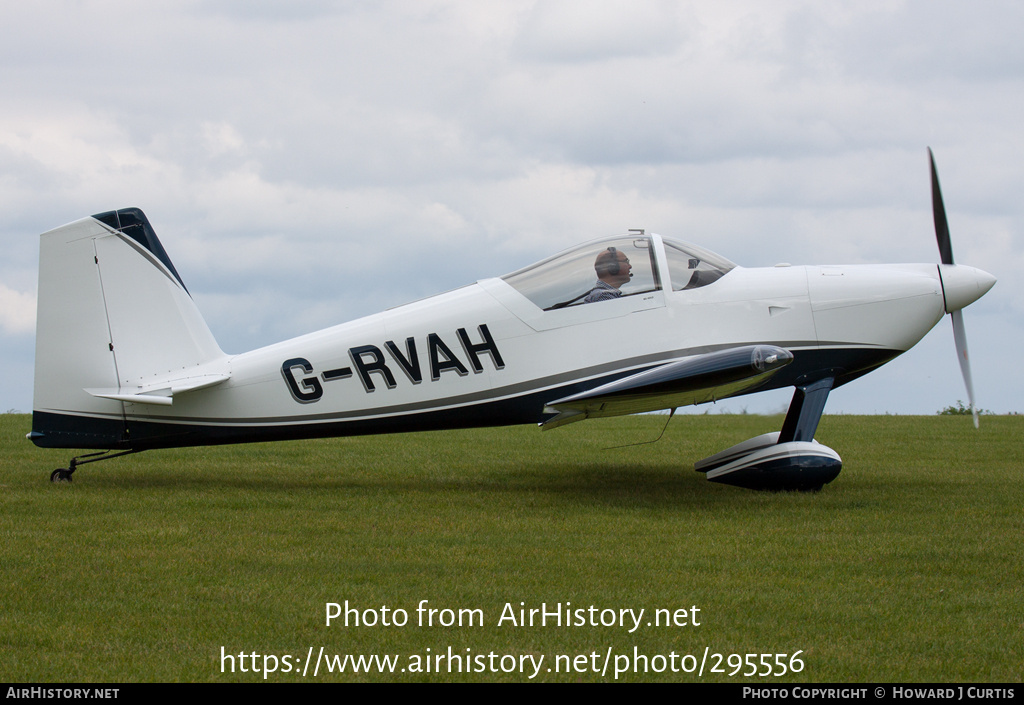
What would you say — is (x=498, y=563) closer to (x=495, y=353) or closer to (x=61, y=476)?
(x=495, y=353)

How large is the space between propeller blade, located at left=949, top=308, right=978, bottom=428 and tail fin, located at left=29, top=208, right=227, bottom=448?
25.1ft

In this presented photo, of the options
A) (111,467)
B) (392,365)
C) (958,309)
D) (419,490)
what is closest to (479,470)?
(419,490)

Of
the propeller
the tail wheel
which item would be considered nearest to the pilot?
the propeller

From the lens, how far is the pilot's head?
8891 mm

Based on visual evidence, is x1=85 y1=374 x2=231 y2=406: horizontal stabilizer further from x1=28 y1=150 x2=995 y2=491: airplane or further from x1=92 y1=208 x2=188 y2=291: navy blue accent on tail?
x1=92 y1=208 x2=188 y2=291: navy blue accent on tail

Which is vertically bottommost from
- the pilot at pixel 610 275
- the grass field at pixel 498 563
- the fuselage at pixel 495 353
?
the grass field at pixel 498 563

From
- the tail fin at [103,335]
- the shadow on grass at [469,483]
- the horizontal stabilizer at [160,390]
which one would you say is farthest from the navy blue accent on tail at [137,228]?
the shadow on grass at [469,483]

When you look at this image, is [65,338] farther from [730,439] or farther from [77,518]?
[730,439]

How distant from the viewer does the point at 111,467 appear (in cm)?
1010

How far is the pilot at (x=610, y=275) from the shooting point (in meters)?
8.88

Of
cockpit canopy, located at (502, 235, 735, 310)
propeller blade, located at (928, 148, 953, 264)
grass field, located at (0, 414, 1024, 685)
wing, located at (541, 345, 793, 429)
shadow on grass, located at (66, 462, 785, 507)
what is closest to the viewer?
grass field, located at (0, 414, 1024, 685)

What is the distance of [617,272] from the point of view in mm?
8906

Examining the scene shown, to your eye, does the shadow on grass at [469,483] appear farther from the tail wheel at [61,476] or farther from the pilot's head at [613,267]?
the pilot's head at [613,267]

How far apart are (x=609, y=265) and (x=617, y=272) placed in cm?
11
